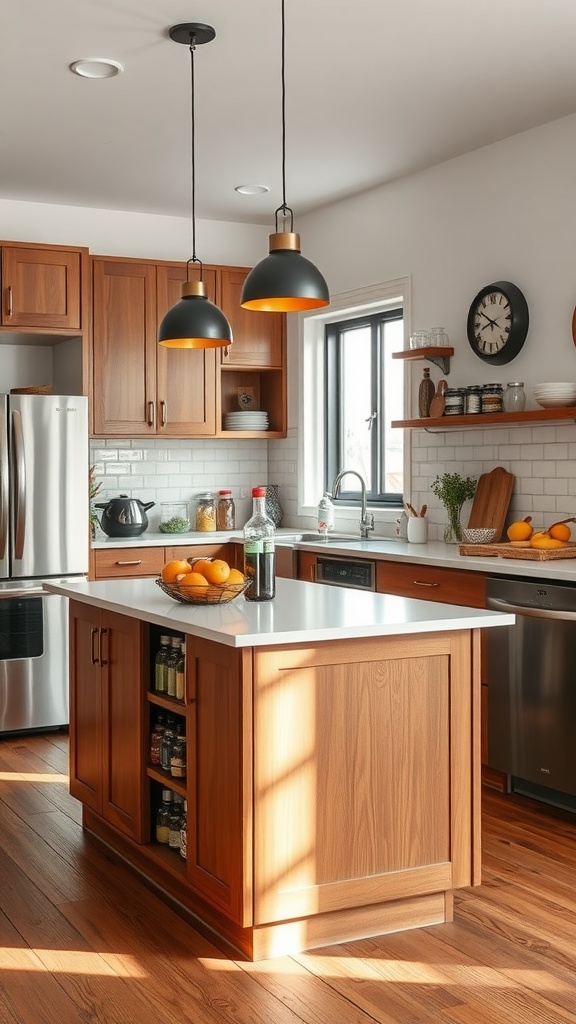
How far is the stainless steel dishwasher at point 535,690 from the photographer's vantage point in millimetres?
4070

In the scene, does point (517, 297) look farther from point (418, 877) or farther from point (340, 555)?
point (418, 877)

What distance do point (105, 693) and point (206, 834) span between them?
2.78 ft

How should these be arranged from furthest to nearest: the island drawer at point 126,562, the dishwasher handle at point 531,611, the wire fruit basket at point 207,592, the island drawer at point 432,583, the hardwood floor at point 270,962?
the island drawer at point 126,562 → the island drawer at point 432,583 → the dishwasher handle at point 531,611 → the wire fruit basket at point 207,592 → the hardwood floor at point 270,962

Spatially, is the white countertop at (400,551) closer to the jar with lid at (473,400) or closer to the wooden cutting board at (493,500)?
the wooden cutting board at (493,500)

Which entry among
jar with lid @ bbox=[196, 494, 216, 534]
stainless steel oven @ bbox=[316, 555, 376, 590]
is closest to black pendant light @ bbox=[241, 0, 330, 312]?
stainless steel oven @ bbox=[316, 555, 376, 590]

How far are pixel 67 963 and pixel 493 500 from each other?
2953mm

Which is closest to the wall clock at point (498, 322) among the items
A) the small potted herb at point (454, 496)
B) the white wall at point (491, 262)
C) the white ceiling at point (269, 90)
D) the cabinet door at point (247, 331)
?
the white wall at point (491, 262)

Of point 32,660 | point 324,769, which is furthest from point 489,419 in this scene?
point 32,660

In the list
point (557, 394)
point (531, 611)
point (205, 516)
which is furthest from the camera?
point (205, 516)

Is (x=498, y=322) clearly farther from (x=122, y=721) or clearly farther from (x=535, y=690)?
(x=122, y=721)

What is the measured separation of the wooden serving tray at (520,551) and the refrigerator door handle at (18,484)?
224 cm

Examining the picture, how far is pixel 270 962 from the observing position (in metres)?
2.90

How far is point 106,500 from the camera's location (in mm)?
6590

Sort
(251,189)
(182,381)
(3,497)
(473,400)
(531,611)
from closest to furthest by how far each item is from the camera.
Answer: (531,611) → (473,400) → (3,497) → (251,189) → (182,381)
